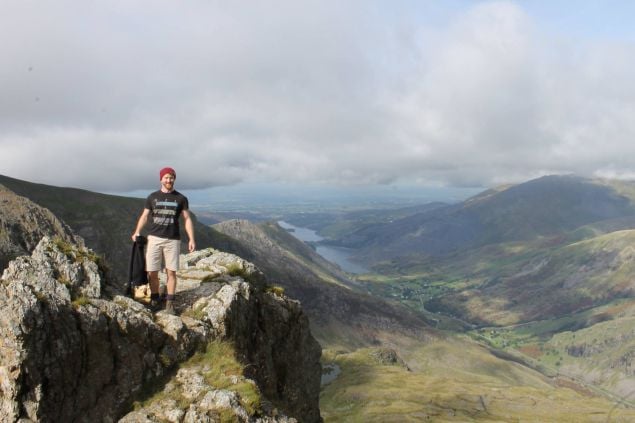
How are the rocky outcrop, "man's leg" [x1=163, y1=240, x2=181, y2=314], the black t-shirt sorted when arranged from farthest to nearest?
the rocky outcrop, "man's leg" [x1=163, y1=240, x2=181, y2=314], the black t-shirt

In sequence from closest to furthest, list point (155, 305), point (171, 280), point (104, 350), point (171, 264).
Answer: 1. point (104, 350)
2. point (171, 264)
3. point (171, 280)
4. point (155, 305)

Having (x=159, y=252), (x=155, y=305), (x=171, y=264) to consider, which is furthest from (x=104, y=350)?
(x=159, y=252)

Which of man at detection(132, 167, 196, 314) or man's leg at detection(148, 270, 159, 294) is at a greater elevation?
man at detection(132, 167, 196, 314)

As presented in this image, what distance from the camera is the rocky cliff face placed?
16219mm

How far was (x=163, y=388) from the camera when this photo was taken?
19.6 metres

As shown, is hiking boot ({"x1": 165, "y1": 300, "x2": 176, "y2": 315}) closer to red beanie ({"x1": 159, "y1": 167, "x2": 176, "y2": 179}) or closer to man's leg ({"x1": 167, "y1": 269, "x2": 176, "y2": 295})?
man's leg ({"x1": 167, "y1": 269, "x2": 176, "y2": 295})

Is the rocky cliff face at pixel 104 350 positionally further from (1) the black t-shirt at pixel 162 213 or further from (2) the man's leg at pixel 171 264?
(1) the black t-shirt at pixel 162 213

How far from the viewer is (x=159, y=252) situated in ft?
73.7

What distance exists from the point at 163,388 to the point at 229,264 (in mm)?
12455

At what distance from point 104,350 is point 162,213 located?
22.8 feet

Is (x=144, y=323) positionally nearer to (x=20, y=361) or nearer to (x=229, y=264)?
(x=20, y=361)

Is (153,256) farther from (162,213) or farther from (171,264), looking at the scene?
(162,213)

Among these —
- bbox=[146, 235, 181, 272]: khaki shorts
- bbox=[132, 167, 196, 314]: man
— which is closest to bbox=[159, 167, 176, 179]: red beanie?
bbox=[132, 167, 196, 314]: man

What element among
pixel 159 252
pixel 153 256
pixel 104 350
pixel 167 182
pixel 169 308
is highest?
pixel 167 182
